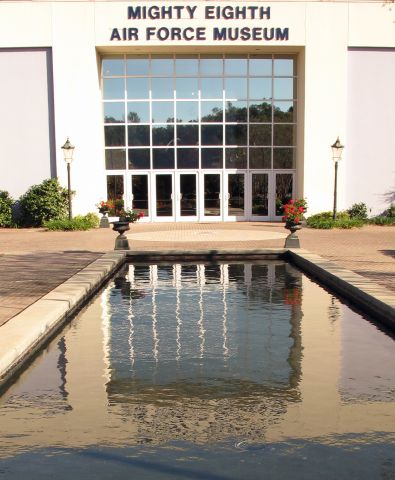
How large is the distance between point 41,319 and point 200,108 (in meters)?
22.8

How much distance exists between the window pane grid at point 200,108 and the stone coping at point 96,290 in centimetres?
1409

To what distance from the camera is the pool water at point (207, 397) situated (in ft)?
15.3

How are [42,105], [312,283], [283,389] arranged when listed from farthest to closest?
1. [42,105]
2. [312,283]
3. [283,389]

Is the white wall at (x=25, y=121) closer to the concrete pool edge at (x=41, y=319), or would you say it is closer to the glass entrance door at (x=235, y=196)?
the glass entrance door at (x=235, y=196)

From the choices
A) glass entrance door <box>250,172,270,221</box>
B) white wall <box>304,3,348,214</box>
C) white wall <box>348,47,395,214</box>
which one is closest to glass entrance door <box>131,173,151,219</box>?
glass entrance door <box>250,172,270,221</box>

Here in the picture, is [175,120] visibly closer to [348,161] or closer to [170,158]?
[170,158]

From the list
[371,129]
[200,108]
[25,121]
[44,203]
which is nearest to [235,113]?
[200,108]

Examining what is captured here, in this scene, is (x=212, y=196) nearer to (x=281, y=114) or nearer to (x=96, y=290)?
(x=281, y=114)

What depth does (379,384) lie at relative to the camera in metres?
6.44

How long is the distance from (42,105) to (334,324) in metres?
22.4

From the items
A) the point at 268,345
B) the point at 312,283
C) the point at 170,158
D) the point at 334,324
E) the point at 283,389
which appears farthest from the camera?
the point at 170,158

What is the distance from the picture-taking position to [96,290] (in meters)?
11.7

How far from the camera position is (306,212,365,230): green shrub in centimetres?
2527

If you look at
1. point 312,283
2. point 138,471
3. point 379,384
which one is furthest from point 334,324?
point 138,471
